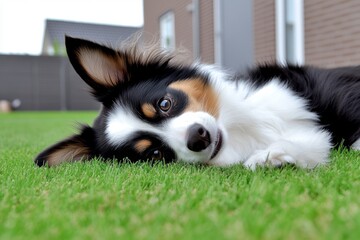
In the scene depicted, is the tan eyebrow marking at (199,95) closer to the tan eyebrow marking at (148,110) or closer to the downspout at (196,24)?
the tan eyebrow marking at (148,110)

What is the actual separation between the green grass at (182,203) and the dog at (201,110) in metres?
0.22

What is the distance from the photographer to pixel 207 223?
47.1 inches

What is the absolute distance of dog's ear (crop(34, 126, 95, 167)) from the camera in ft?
8.75

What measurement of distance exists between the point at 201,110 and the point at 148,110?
12.6 inches

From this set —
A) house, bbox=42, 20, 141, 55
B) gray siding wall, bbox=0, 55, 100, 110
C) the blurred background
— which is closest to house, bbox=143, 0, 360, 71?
the blurred background

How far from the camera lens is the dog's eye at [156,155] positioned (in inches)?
99.9

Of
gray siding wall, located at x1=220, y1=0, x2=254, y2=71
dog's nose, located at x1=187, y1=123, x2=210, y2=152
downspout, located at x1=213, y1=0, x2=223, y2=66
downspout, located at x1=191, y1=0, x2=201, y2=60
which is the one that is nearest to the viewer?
dog's nose, located at x1=187, y1=123, x2=210, y2=152

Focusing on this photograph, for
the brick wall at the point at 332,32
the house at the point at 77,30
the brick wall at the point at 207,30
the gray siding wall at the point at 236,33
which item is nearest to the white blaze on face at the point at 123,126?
the brick wall at the point at 332,32

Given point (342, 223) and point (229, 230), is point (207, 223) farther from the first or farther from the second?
point (342, 223)

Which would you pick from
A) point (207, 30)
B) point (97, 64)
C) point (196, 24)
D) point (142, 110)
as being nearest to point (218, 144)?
point (142, 110)

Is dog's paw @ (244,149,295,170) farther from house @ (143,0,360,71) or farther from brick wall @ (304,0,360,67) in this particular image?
brick wall @ (304,0,360,67)

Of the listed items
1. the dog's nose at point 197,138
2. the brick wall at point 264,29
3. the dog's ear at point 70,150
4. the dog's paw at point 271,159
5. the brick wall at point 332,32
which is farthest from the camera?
the brick wall at point 264,29

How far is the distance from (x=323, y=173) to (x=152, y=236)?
1.10 m

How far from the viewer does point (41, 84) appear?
21.2 metres
